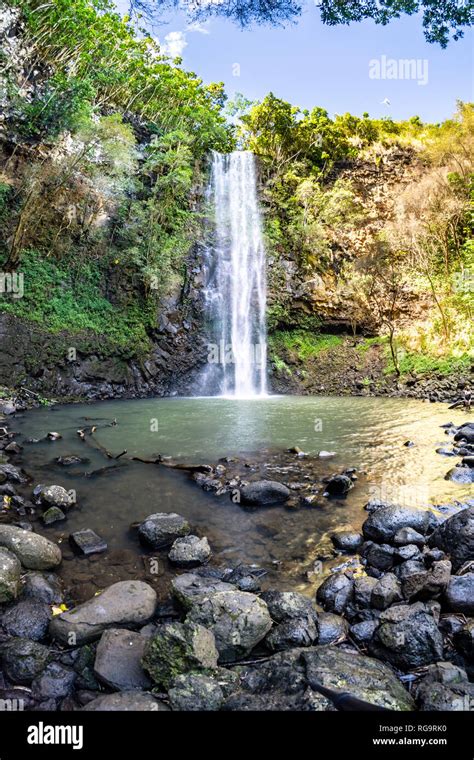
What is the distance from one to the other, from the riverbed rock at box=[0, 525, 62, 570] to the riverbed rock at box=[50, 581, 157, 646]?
2.92 feet

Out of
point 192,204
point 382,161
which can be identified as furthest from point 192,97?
point 382,161

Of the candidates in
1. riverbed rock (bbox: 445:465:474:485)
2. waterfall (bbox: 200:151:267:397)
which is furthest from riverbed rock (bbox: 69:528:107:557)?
waterfall (bbox: 200:151:267:397)

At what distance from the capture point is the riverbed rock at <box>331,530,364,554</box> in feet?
14.2

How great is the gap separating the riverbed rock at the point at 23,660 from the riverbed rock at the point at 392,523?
127 inches

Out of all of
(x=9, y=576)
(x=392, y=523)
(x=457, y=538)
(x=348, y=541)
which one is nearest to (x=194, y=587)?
(x=9, y=576)

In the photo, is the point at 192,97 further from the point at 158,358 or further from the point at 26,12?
the point at 158,358

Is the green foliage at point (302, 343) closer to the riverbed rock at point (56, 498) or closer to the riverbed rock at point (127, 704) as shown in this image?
the riverbed rock at point (56, 498)

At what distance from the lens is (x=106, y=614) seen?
3090 millimetres

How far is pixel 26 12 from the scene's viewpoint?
1752cm

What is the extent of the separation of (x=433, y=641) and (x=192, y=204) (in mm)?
23873

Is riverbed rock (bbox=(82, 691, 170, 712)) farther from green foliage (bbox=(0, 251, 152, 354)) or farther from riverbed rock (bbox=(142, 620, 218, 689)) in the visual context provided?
green foliage (bbox=(0, 251, 152, 354))

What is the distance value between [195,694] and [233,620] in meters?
0.65

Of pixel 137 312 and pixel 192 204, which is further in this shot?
pixel 192 204

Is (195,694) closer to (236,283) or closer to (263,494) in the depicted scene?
(263,494)
